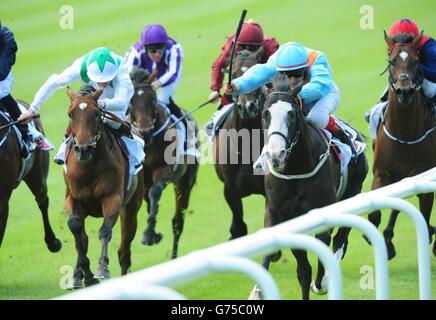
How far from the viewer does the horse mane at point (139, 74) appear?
10.2 metres

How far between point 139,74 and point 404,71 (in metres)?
2.71

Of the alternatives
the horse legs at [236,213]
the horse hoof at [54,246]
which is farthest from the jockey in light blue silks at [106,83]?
the horse hoof at [54,246]

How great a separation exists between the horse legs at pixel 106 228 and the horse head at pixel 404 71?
250 cm

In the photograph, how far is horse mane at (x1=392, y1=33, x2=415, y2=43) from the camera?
9.10 metres

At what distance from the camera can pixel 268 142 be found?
636 centimetres

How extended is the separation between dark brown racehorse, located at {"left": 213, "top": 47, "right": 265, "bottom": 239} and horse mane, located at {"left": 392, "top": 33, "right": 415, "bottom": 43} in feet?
4.11

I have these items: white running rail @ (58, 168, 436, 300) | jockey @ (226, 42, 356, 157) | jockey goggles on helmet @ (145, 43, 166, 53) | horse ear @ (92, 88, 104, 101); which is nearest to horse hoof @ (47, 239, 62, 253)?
jockey goggles on helmet @ (145, 43, 166, 53)

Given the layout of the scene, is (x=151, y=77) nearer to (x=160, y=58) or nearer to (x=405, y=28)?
(x=160, y=58)

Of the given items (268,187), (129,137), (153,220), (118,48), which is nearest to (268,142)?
(268,187)

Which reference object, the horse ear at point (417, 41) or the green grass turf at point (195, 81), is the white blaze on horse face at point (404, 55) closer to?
the horse ear at point (417, 41)

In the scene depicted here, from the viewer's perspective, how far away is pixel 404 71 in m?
8.74

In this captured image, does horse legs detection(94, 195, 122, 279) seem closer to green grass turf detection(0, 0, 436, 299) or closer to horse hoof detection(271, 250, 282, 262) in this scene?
green grass turf detection(0, 0, 436, 299)

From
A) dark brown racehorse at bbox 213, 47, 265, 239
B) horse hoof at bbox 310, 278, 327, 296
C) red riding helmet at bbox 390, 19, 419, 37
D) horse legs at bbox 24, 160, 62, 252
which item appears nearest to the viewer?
horse hoof at bbox 310, 278, 327, 296

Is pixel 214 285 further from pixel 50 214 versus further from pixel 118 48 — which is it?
pixel 118 48
